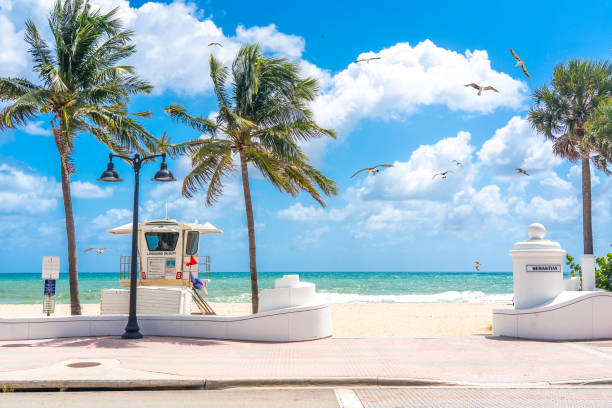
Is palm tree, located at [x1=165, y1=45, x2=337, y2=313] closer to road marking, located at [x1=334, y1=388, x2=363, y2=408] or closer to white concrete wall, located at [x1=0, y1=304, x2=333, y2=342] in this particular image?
white concrete wall, located at [x1=0, y1=304, x2=333, y2=342]

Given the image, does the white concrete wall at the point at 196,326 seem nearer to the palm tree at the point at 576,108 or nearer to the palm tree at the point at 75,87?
the palm tree at the point at 75,87

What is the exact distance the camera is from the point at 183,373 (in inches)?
349

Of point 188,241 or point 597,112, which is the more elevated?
point 597,112

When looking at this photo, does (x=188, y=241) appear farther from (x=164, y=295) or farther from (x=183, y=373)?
(x=183, y=373)

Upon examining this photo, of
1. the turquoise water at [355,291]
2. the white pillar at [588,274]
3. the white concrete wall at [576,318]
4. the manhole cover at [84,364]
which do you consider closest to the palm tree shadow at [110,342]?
the manhole cover at [84,364]

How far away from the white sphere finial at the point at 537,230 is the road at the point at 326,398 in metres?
5.89

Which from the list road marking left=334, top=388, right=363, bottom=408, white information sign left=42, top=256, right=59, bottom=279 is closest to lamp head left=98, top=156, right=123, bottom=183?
white information sign left=42, top=256, right=59, bottom=279

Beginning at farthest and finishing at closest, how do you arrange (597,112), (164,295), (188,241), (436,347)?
(597,112) → (188,241) → (164,295) → (436,347)

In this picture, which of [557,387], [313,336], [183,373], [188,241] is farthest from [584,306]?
[188,241]

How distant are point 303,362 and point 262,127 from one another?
359 inches

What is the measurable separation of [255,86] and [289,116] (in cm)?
152

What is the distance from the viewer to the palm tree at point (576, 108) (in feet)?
79.1

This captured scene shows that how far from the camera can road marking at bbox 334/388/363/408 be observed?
7.11 metres

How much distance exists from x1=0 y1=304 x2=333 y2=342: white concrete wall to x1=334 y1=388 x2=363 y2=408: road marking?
466 cm
